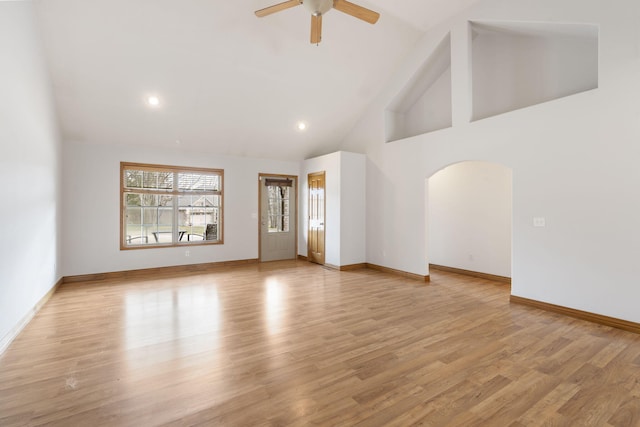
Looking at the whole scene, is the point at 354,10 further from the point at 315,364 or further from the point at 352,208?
the point at 352,208

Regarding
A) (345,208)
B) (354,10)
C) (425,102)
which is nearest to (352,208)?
(345,208)

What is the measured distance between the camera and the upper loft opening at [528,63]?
4.31 metres

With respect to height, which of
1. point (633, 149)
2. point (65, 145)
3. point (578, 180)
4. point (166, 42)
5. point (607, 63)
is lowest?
point (578, 180)

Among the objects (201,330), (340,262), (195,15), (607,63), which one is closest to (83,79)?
(195,15)

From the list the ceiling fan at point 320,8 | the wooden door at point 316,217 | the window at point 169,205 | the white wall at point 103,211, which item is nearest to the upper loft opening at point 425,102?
the wooden door at point 316,217

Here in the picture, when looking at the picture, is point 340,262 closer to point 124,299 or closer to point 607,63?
point 124,299

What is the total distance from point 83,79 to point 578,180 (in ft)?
23.0

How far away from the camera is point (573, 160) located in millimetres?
3922

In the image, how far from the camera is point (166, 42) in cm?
445

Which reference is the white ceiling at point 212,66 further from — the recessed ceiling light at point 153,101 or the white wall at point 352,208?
the white wall at point 352,208

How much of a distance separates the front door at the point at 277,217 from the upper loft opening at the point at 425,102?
2.98m

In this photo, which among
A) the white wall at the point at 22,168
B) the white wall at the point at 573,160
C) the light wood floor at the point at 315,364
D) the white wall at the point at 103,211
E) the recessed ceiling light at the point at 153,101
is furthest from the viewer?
the white wall at the point at 103,211

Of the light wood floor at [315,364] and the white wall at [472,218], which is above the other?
the white wall at [472,218]

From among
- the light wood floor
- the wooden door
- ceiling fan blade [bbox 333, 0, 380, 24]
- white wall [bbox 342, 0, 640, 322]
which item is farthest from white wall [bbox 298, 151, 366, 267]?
ceiling fan blade [bbox 333, 0, 380, 24]
